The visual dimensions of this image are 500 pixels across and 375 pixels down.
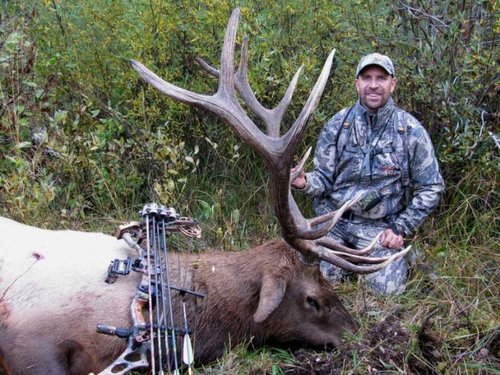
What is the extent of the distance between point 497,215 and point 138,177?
9.03ft

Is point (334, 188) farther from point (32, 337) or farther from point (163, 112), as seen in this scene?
point (32, 337)

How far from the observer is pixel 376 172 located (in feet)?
17.6

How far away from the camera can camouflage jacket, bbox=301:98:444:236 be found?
17.3ft

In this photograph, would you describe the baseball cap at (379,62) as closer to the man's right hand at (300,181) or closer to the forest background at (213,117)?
the forest background at (213,117)

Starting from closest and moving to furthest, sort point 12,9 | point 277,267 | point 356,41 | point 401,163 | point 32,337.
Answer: point 32,337
point 277,267
point 401,163
point 356,41
point 12,9

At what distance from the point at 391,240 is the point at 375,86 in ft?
3.51

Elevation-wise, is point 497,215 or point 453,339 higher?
point 497,215

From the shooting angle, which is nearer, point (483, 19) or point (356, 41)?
point (483, 19)

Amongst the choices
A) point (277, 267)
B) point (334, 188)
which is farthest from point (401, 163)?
point (277, 267)

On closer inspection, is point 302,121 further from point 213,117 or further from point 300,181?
point 213,117

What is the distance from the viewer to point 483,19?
18.1ft

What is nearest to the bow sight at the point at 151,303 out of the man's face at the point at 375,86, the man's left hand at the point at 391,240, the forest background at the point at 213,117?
the forest background at the point at 213,117

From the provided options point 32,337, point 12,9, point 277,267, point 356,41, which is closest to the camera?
point 32,337

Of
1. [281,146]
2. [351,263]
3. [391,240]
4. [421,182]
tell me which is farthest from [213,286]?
[421,182]
